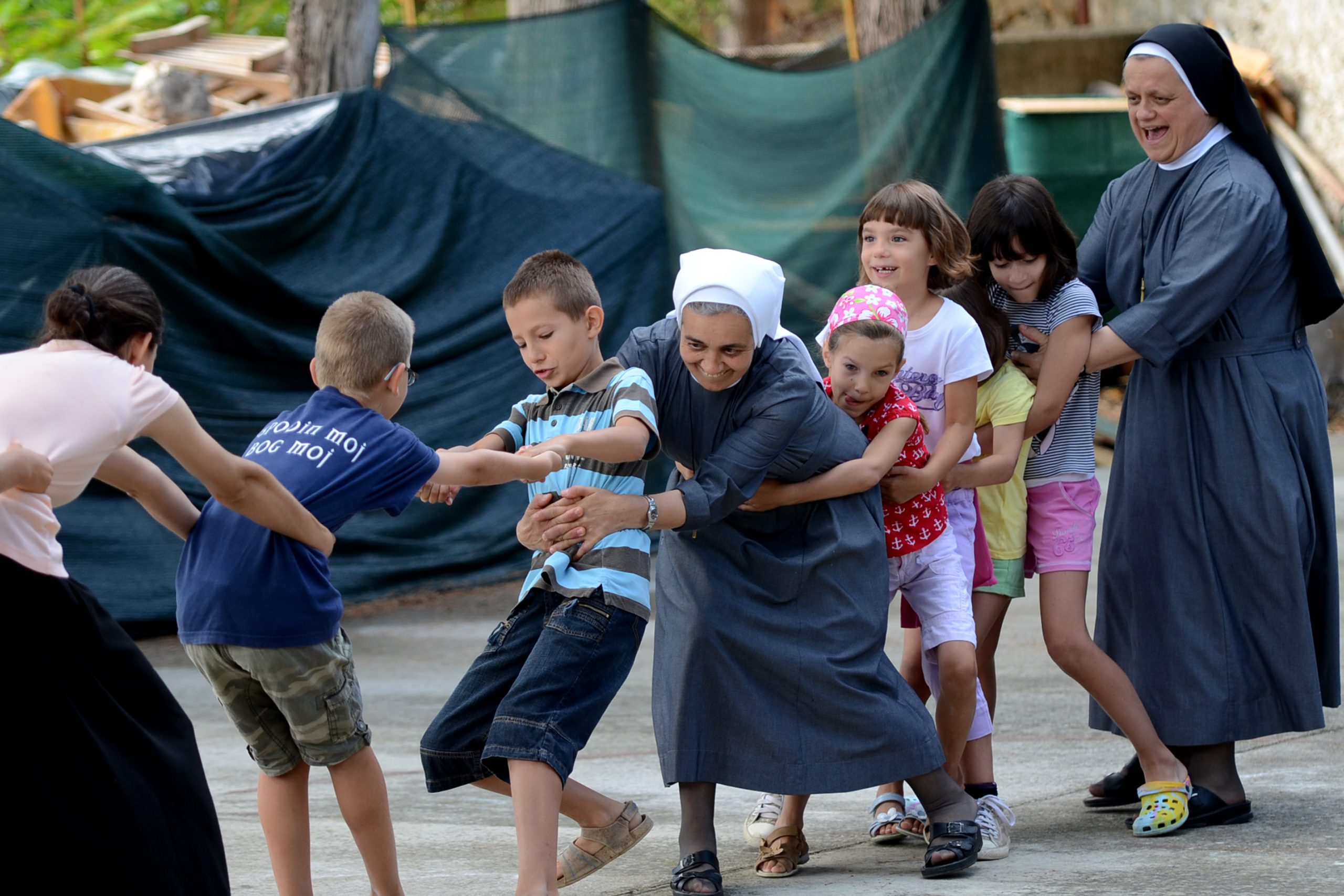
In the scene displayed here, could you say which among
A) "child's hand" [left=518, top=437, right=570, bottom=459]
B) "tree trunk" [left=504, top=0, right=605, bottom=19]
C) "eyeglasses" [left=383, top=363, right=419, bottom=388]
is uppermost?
"tree trunk" [left=504, top=0, right=605, bottom=19]

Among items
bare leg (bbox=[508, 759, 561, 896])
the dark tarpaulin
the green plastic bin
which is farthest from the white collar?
the green plastic bin

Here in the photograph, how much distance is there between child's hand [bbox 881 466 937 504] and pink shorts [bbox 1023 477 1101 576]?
1.70ft

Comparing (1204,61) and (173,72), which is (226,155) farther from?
(1204,61)

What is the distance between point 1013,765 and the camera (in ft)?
15.1

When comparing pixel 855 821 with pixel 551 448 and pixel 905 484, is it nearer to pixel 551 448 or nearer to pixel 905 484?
pixel 905 484

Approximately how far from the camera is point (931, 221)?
364 cm

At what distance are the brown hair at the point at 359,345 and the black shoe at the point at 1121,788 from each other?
216 cm

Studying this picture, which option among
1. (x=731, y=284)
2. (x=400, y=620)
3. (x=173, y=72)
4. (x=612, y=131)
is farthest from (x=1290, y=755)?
(x=173, y=72)

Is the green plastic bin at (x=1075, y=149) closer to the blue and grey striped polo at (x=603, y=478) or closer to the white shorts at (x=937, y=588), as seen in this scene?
the white shorts at (x=937, y=588)

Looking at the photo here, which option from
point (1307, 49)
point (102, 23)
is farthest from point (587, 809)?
point (102, 23)

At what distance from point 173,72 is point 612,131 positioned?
3.67m

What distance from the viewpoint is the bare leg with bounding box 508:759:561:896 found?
302 cm

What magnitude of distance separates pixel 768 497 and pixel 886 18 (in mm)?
6978

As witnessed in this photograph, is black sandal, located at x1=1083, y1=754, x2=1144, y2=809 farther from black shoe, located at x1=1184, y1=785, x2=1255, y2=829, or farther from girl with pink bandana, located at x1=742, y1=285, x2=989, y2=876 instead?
girl with pink bandana, located at x1=742, y1=285, x2=989, y2=876
